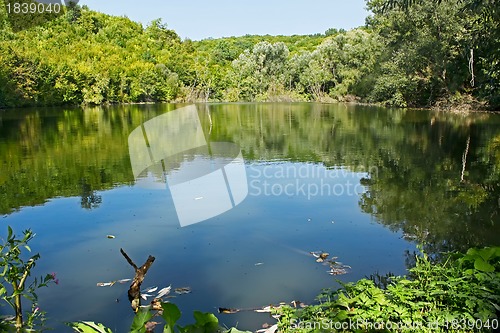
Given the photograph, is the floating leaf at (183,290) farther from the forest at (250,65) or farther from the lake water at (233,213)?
the forest at (250,65)

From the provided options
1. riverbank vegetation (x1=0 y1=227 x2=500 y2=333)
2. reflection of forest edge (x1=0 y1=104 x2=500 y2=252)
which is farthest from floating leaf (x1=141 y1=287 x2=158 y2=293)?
reflection of forest edge (x1=0 y1=104 x2=500 y2=252)

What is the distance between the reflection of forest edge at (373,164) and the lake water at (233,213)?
51mm

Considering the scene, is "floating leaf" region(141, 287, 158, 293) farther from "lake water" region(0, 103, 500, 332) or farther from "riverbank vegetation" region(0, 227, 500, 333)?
"riverbank vegetation" region(0, 227, 500, 333)

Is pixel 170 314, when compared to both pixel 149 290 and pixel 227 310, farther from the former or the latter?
pixel 149 290

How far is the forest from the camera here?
33812mm

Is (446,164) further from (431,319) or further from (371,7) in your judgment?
(371,7)

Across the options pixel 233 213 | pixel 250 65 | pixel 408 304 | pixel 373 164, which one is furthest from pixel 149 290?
pixel 250 65

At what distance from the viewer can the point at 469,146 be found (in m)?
16.1

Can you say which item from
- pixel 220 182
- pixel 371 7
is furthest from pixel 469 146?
pixel 371 7

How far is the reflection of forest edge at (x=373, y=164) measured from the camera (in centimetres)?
805

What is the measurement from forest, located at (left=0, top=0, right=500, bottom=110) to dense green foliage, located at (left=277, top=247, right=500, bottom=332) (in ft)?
29.3

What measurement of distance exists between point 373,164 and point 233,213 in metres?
6.15

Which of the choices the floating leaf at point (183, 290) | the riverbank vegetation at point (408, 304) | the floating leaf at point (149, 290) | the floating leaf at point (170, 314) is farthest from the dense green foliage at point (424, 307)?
the floating leaf at point (149, 290)

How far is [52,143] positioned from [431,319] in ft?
56.2
